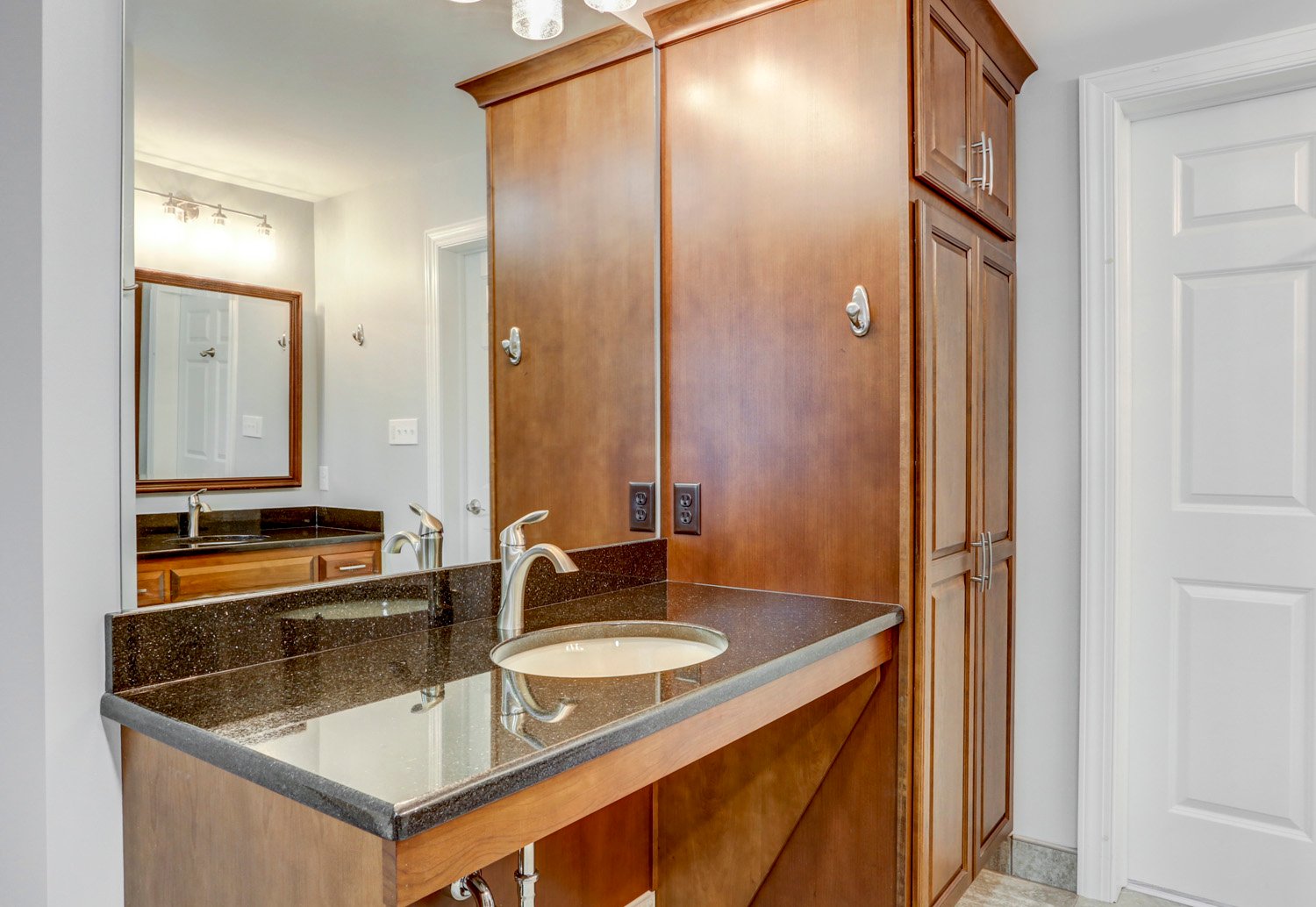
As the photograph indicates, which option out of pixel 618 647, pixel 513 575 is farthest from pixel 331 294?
pixel 618 647

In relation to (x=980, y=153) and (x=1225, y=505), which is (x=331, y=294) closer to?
(x=980, y=153)

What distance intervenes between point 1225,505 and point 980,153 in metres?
1.06

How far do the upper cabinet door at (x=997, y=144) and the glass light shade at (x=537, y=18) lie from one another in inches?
39.1

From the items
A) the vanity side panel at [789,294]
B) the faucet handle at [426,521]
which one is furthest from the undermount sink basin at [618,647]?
the vanity side panel at [789,294]

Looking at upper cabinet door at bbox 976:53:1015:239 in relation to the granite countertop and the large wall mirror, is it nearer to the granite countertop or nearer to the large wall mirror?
the large wall mirror

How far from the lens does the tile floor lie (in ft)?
7.00

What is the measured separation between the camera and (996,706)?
2.20 metres

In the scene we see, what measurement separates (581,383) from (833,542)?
2.24ft

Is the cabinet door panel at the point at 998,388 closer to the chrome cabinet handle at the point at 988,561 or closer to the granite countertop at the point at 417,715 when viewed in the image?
the chrome cabinet handle at the point at 988,561

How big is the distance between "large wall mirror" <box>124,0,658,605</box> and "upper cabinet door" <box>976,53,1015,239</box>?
96 cm

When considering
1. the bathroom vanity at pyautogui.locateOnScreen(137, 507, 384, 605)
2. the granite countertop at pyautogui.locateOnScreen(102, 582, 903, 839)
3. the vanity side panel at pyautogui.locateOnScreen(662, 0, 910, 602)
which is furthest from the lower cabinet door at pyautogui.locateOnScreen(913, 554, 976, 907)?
the bathroom vanity at pyautogui.locateOnScreen(137, 507, 384, 605)

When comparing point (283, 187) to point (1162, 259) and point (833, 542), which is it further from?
point (1162, 259)

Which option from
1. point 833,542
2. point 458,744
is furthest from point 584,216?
point 458,744

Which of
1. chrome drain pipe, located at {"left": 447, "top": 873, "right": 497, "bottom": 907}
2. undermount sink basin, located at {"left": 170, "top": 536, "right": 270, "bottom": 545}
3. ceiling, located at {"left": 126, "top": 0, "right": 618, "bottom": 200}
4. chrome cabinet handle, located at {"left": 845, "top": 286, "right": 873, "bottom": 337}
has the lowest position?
chrome drain pipe, located at {"left": 447, "top": 873, "right": 497, "bottom": 907}
